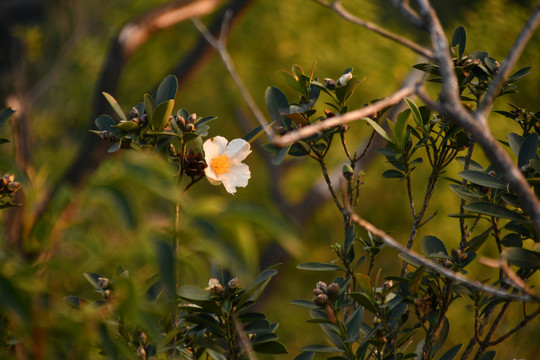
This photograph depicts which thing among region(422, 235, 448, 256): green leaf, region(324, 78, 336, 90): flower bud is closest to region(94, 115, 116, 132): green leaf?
region(324, 78, 336, 90): flower bud

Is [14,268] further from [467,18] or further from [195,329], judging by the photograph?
[467,18]

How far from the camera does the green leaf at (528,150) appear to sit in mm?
558

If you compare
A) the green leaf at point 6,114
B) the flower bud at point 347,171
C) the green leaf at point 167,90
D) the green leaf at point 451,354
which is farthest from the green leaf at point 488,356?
the green leaf at point 6,114

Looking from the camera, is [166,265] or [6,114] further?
[6,114]

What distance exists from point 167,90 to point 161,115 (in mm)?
71

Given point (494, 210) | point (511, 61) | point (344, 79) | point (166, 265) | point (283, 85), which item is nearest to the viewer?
point (166, 265)

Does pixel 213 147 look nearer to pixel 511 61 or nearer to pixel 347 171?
pixel 347 171

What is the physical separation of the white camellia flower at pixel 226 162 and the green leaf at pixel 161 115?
61mm

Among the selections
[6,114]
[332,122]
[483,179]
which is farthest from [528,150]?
[6,114]

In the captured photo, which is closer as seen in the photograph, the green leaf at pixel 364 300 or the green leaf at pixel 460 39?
the green leaf at pixel 364 300

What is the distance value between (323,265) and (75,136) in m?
4.33

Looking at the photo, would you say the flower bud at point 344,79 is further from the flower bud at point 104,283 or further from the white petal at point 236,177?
the flower bud at point 104,283

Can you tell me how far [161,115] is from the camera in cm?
56

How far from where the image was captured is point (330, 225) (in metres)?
3.79
